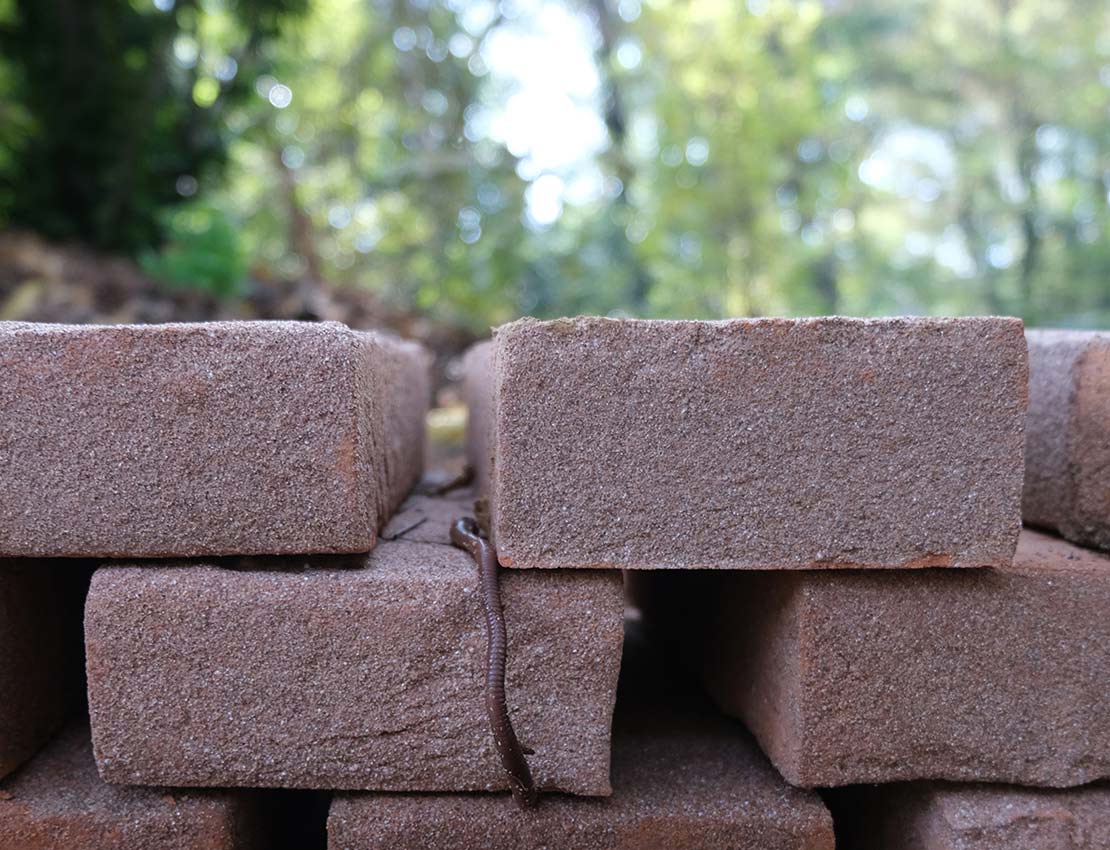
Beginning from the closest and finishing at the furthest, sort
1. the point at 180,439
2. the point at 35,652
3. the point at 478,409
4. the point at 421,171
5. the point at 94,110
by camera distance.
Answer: the point at 180,439 → the point at 35,652 → the point at 478,409 → the point at 94,110 → the point at 421,171

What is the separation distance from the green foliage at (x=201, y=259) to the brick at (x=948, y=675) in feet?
14.4

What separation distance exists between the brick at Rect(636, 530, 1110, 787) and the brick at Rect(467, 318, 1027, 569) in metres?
0.10

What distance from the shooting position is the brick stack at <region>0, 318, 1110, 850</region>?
4.39ft

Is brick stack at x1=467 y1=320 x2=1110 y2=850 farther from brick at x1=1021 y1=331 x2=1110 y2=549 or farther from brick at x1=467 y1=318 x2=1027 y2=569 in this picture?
brick at x1=1021 y1=331 x2=1110 y2=549

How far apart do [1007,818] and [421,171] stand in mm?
5818

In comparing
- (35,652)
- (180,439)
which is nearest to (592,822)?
(180,439)

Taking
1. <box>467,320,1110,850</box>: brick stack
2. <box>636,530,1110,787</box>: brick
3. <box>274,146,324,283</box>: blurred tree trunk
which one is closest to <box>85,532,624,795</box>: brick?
<box>467,320,1110,850</box>: brick stack

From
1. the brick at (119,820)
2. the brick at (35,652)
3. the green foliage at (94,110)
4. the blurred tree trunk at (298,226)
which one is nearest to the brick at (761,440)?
the brick at (119,820)

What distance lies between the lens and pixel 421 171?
20.9ft

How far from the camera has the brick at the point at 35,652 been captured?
1482 mm

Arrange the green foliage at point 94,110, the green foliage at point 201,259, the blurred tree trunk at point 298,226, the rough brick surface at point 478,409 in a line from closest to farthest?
the rough brick surface at point 478,409 → the green foliage at point 94,110 → the green foliage at point 201,259 → the blurred tree trunk at point 298,226

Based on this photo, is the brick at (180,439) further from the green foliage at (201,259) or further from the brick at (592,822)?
the green foliage at (201,259)

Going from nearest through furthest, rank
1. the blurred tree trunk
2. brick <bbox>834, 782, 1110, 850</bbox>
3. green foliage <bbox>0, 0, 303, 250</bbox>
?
1. brick <bbox>834, 782, 1110, 850</bbox>
2. green foliage <bbox>0, 0, 303, 250</bbox>
3. the blurred tree trunk

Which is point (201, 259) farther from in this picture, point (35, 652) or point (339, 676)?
point (339, 676)
